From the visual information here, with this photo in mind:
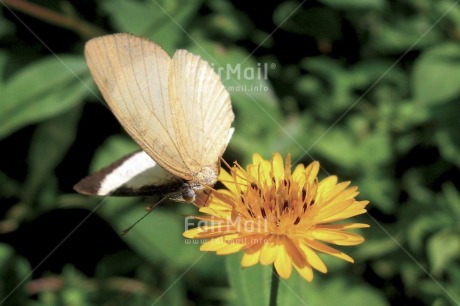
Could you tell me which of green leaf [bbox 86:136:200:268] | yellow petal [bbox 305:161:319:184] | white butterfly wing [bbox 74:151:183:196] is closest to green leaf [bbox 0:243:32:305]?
green leaf [bbox 86:136:200:268]

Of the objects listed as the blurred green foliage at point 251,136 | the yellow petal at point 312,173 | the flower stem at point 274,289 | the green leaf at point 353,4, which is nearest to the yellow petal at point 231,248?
the flower stem at point 274,289

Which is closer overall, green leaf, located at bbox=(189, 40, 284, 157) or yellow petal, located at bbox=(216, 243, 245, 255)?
yellow petal, located at bbox=(216, 243, 245, 255)

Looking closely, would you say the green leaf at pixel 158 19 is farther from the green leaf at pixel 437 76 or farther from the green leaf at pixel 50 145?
the green leaf at pixel 437 76

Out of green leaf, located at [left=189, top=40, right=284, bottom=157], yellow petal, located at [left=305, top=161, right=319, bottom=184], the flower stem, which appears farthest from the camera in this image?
green leaf, located at [left=189, top=40, right=284, bottom=157]

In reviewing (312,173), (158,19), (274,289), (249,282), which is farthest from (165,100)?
(158,19)

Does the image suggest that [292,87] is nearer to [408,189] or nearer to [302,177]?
[408,189]

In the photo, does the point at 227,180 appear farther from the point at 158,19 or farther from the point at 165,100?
the point at 158,19

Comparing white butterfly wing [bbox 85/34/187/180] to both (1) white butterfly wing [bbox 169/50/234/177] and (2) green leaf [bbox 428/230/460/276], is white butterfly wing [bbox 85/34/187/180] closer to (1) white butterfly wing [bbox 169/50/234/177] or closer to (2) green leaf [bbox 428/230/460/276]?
(1) white butterfly wing [bbox 169/50/234/177]
